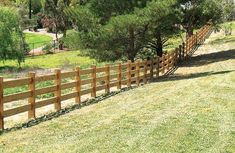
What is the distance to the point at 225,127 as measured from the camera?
1223 cm

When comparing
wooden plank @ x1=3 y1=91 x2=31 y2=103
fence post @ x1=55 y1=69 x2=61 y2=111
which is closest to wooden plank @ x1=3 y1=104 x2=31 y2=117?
wooden plank @ x1=3 y1=91 x2=31 y2=103

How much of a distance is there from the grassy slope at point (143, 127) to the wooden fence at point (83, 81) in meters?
0.81

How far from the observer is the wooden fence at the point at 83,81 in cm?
1340

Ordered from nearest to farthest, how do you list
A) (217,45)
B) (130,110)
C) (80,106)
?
(130,110)
(80,106)
(217,45)

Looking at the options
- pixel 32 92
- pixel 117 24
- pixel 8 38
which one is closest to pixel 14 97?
pixel 32 92

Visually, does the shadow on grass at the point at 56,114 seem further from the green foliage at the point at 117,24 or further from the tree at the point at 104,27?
the tree at the point at 104,27

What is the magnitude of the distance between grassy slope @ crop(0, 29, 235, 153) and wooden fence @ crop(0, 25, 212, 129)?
2.65ft

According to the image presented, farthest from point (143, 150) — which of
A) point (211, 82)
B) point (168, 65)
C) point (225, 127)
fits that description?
point (168, 65)

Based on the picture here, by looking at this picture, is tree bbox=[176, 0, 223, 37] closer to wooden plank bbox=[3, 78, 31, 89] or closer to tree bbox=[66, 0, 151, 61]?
tree bbox=[66, 0, 151, 61]

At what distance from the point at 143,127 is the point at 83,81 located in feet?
19.1

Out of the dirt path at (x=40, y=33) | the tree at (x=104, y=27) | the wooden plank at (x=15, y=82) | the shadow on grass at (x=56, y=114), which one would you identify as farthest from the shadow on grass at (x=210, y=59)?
the dirt path at (x=40, y=33)

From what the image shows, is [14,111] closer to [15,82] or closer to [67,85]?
[15,82]

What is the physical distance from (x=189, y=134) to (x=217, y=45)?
128 ft

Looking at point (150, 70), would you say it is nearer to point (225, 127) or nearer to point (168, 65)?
point (168, 65)
